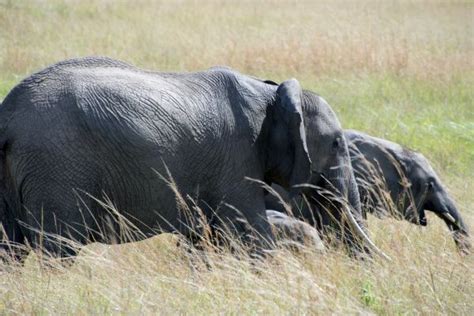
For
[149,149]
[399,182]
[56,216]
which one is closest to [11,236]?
[56,216]

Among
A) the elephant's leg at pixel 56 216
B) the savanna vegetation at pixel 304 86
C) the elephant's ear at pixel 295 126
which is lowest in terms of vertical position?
the savanna vegetation at pixel 304 86

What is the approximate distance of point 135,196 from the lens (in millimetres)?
7512

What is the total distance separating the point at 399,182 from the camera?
9.88 metres

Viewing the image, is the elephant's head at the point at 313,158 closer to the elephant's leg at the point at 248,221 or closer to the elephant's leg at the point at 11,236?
the elephant's leg at the point at 248,221

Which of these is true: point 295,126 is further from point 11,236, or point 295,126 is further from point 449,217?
point 449,217

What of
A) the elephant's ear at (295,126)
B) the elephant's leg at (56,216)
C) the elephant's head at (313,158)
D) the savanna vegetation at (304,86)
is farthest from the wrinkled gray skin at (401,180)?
the elephant's leg at (56,216)

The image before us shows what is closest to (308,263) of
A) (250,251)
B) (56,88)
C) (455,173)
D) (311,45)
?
(250,251)

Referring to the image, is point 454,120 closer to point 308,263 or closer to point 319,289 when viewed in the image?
point 308,263

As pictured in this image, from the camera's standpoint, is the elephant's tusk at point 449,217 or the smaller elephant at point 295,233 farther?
the elephant's tusk at point 449,217

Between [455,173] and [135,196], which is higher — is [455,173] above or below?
below

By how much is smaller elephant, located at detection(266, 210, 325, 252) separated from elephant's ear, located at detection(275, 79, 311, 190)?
0.38 m

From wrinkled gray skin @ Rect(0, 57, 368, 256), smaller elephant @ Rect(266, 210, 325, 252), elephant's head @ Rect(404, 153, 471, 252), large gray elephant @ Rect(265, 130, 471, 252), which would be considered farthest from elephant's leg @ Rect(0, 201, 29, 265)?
elephant's head @ Rect(404, 153, 471, 252)

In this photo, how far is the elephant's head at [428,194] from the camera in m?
9.76

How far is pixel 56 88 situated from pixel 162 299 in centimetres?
161
